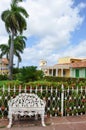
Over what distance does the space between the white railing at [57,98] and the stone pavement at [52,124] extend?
0.45 m

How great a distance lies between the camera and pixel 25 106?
7.76 m

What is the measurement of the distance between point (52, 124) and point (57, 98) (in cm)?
140

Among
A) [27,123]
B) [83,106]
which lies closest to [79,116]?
[83,106]

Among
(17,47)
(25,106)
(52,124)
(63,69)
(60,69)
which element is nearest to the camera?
(25,106)

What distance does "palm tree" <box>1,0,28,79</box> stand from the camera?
128 feet

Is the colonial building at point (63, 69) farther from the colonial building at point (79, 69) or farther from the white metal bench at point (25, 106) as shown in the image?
the white metal bench at point (25, 106)

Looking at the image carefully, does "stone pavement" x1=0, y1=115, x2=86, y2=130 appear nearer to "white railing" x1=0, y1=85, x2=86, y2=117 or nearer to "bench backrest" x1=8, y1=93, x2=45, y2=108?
"white railing" x1=0, y1=85, x2=86, y2=117

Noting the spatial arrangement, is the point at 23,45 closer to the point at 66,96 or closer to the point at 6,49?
the point at 6,49

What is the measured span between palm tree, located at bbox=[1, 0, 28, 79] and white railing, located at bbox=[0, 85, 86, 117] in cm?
2986

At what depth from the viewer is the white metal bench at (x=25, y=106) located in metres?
7.68

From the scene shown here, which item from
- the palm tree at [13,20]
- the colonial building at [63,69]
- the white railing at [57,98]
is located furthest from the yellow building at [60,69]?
the white railing at [57,98]

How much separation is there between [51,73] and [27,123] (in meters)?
43.1

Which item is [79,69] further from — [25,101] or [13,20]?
[25,101]

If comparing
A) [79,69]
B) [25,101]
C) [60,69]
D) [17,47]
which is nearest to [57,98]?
[25,101]
